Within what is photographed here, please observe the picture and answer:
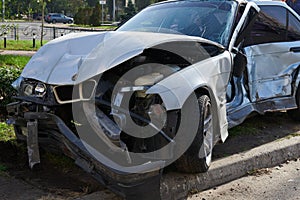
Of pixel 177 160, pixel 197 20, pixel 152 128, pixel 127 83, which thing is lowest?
pixel 177 160

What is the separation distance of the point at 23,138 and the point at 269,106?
3058 millimetres

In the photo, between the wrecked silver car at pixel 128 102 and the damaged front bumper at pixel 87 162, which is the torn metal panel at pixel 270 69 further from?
the damaged front bumper at pixel 87 162

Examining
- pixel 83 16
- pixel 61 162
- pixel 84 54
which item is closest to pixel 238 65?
pixel 84 54

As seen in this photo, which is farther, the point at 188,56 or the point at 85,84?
the point at 188,56

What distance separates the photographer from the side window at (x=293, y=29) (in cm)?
605

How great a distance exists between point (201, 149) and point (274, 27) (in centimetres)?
263

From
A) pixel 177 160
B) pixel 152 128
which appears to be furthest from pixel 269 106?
pixel 152 128

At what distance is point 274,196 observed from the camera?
404cm

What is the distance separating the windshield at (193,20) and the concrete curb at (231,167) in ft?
4.23

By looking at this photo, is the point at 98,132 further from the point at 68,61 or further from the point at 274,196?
the point at 274,196

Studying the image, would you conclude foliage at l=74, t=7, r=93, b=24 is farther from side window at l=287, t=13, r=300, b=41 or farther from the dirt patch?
the dirt patch

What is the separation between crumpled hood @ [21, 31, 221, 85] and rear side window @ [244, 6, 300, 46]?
1.73 meters

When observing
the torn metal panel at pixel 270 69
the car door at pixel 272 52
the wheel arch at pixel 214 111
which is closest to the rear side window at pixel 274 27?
the car door at pixel 272 52

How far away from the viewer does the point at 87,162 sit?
3381mm
